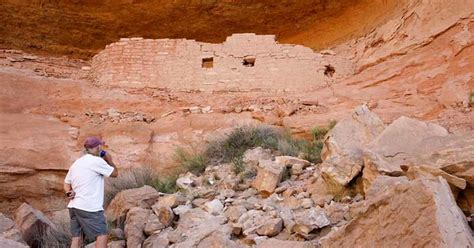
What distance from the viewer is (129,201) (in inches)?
173

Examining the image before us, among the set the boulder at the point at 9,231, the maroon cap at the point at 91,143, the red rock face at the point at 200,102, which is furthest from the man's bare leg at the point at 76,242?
the red rock face at the point at 200,102

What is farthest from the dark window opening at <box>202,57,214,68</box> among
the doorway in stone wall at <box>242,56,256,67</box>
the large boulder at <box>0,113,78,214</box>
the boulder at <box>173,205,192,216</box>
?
the boulder at <box>173,205,192,216</box>

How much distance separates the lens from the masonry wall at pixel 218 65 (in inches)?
310

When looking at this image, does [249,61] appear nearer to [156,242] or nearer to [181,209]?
[181,209]

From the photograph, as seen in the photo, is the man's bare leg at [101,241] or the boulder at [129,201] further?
the boulder at [129,201]

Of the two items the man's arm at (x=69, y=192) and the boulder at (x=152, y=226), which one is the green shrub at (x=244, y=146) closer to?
the boulder at (x=152, y=226)

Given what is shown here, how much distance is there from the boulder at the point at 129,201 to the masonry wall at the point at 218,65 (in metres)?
3.57

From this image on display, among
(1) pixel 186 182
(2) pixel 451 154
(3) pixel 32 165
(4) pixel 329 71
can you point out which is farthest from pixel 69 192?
(4) pixel 329 71

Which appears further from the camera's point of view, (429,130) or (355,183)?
(429,130)

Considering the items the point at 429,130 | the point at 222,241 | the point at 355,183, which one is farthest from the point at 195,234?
the point at 429,130

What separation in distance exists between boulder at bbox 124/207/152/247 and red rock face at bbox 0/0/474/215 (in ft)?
8.13

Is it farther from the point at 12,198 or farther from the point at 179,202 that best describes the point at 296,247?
the point at 12,198

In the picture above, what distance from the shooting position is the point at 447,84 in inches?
262

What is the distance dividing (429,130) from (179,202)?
7.13 ft
